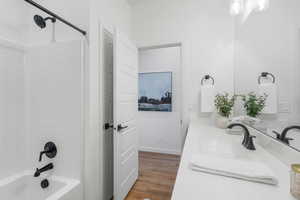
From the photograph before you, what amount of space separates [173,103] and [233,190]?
2.72 metres

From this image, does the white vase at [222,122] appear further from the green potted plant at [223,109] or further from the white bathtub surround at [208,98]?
the white bathtub surround at [208,98]

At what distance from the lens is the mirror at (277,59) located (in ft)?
2.77

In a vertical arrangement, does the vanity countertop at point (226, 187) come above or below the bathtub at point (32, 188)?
above

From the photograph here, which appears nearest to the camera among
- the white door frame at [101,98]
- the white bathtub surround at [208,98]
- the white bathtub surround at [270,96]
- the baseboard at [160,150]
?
the white bathtub surround at [270,96]

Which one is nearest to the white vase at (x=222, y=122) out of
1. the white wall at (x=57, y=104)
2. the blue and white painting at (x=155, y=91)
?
the blue and white painting at (x=155, y=91)

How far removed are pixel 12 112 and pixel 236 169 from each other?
6.12 feet

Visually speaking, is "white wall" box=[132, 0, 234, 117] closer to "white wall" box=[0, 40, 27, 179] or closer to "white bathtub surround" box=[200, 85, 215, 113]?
"white bathtub surround" box=[200, 85, 215, 113]

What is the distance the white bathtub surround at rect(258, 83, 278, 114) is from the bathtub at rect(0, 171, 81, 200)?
1690 mm

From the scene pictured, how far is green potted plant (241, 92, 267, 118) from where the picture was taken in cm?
129

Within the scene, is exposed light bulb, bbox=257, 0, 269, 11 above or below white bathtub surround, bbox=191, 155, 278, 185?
above

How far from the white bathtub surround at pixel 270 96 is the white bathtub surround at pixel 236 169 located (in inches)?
21.9

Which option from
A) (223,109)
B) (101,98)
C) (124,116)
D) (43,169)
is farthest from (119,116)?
(223,109)

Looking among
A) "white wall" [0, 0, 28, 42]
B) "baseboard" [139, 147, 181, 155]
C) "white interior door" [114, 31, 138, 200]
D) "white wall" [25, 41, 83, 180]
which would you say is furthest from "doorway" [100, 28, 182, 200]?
"baseboard" [139, 147, 181, 155]

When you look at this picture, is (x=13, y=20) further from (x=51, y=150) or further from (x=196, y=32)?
(x=196, y=32)
